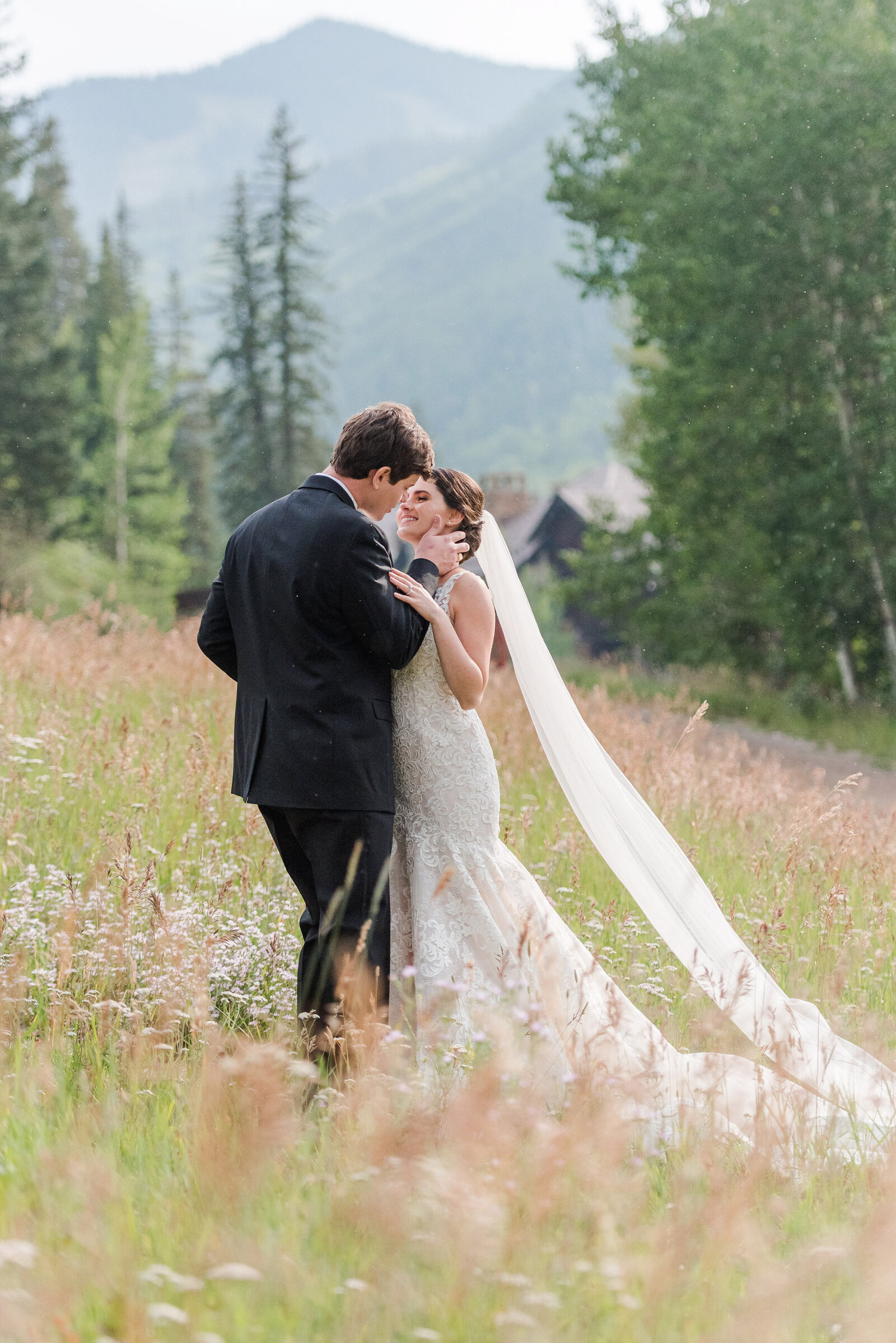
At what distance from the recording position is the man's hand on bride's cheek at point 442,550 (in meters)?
4.02

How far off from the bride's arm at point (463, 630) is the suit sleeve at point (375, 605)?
8cm

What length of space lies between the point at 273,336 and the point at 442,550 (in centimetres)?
4092

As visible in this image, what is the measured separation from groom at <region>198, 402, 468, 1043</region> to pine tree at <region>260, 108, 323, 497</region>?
39.1 meters

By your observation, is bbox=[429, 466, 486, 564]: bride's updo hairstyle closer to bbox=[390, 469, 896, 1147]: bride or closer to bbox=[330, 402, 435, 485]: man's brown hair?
bbox=[390, 469, 896, 1147]: bride

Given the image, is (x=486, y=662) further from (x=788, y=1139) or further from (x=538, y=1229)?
(x=538, y=1229)

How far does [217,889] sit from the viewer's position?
4.62 meters

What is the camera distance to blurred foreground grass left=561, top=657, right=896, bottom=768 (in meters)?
15.5

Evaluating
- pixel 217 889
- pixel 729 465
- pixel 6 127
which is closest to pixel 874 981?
pixel 217 889

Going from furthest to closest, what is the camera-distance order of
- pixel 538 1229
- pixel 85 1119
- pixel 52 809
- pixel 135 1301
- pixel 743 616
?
pixel 743 616, pixel 52 809, pixel 85 1119, pixel 538 1229, pixel 135 1301

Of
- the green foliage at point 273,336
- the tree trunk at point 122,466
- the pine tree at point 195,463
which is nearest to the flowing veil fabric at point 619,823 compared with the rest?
the tree trunk at point 122,466

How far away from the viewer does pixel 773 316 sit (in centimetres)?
1691

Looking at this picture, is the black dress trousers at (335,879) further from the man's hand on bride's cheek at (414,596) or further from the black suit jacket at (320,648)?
the man's hand on bride's cheek at (414,596)

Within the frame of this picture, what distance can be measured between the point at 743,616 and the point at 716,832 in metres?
13.9

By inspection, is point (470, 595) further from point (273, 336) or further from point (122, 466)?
point (273, 336)
